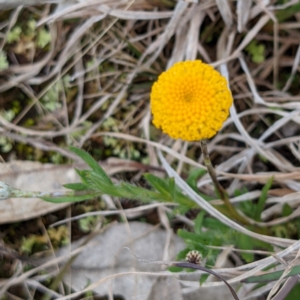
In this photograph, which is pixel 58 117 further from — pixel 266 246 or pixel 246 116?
pixel 266 246

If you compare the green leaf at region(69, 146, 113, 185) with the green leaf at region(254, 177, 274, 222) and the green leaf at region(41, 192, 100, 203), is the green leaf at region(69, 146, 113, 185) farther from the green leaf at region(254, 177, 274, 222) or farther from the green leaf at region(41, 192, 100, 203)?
the green leaf at region(254, 177, 274, 222)

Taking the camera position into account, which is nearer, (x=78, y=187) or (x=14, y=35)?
(x=78, y=187)

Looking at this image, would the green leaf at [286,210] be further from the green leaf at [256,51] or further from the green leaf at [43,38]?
the green leaf at [43,38]

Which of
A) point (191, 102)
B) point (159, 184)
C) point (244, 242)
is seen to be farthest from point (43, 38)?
point (244, 242)

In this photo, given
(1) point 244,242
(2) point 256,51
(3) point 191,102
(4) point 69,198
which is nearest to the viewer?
(3) point 191,102

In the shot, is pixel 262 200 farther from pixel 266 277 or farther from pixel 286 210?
pixel 266 277

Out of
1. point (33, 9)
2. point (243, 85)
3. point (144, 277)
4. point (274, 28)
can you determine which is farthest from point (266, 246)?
point (33, 9)
